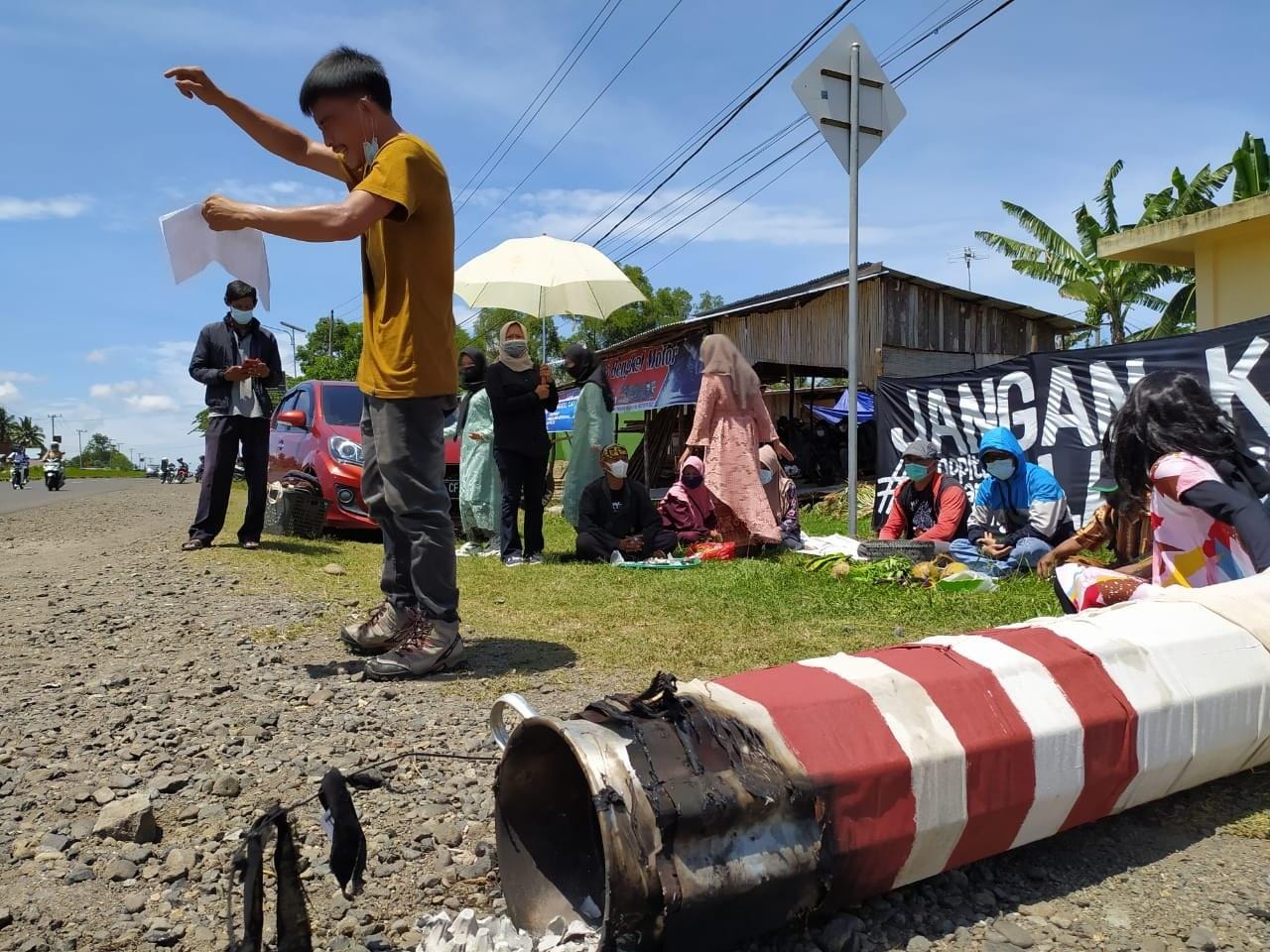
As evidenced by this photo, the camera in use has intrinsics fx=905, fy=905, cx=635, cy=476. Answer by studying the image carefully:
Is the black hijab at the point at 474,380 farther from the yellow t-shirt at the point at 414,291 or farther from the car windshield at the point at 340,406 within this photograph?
the yellow t-shirt at the point at 414,291

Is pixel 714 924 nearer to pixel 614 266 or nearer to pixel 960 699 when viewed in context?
pixel 960 699

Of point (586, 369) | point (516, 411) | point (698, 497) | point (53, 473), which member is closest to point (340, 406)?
point (586, 369)

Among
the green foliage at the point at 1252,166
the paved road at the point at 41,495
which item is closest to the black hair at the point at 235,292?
the paved road at the point at 41,495

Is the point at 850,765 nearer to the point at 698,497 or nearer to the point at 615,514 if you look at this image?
the point at 615,514

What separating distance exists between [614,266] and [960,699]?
8271 millimetres

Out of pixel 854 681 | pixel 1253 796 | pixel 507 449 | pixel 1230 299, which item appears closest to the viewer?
pixel 854 681

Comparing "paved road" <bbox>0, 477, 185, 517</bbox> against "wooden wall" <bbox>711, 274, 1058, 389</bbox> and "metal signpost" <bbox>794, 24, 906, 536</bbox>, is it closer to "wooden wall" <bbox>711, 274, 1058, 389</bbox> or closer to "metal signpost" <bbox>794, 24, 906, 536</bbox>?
"wooden wall" <bbox>711, 274, 1058, 389</bbox>

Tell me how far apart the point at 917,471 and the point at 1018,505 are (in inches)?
29.9

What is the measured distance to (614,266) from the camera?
9656 mm

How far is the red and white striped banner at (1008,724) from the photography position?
169 cm

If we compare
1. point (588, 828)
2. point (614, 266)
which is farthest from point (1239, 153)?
point (588, 828)

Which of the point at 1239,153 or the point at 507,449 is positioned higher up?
the point at 1239,153

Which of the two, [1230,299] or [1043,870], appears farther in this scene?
[1230,299]

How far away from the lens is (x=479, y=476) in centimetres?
781
